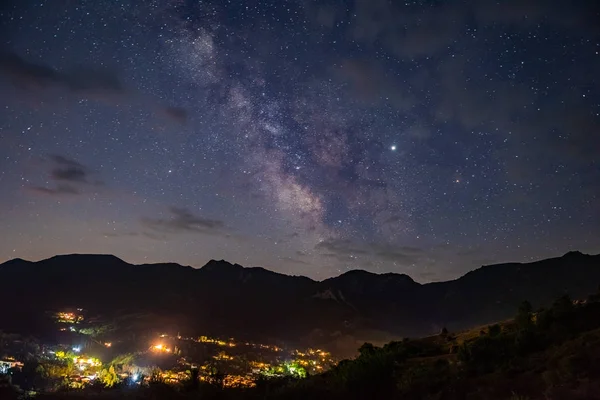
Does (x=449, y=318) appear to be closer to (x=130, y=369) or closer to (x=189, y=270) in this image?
(x=189, y=270)

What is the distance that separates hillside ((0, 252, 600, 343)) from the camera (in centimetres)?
12838

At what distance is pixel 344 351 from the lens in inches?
4998

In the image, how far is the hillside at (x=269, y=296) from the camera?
12838 centimetres

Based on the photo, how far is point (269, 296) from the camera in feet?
558

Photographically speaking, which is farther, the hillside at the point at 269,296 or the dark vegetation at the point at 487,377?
the hillside at the point at 269,296

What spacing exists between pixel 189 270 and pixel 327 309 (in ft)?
202

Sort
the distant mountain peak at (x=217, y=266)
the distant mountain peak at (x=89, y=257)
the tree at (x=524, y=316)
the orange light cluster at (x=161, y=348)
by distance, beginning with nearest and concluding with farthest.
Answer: the tree at (x=524, y=316) < the orange light cluster at (x=161, y=348) < the distant mountain peak at (x=89, y=257) < the distant mountain peak at (x=217, y=266)

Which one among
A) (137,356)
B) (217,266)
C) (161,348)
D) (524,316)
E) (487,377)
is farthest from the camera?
(217,266)

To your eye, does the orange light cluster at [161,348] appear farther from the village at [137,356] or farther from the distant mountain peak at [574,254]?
the distant mountain peak at [574,254]

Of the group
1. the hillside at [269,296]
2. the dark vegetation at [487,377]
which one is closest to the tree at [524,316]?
the dark vegetation at [487,377]

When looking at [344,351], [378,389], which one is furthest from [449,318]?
[378,389]

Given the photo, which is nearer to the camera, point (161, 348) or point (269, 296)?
point (161, 348)

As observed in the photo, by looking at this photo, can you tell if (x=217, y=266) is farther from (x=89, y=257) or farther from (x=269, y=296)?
(x=89, y=257)

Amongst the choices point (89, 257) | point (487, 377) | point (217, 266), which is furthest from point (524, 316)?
point (89, 257)
